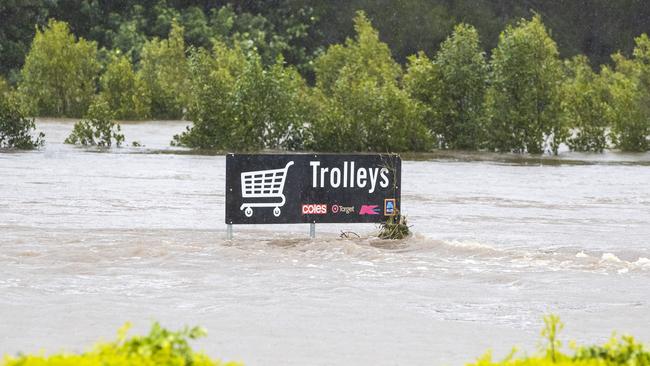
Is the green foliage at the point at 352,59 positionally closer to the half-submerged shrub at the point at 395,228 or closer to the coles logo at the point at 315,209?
the half-submerged shrub at the point at 395,228

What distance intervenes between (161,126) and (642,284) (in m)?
32.3

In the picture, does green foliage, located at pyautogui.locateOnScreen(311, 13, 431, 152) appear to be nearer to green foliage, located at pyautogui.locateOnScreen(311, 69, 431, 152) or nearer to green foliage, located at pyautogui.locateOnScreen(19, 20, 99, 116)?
green foliage, located at pyautogui.locateOnScreen(311, 69, 431, 152)

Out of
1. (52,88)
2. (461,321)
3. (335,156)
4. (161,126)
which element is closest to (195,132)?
(161,126)

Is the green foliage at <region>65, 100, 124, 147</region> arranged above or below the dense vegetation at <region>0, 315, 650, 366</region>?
above

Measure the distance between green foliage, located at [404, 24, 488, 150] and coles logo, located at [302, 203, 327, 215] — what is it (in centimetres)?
1860

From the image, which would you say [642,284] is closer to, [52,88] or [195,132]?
[195,132]

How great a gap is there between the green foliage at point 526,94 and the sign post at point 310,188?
57.6 ft

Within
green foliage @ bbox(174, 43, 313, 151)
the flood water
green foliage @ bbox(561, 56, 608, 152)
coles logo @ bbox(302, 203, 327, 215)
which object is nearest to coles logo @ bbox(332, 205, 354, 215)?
coles logo @ bbox(302, 203, 327, 215)

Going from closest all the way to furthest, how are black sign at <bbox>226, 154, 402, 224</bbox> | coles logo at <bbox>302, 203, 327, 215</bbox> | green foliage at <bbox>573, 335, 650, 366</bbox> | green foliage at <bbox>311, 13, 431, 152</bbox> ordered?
1. green foliage at <bbox>573, 335, 650, 366</bbox>
2. black sign at <bbox>226, 154, 402, 224</bbox>
3. coles logo at <bbox>302, 203, 327, 215</bbox>
4. green foliage at <bbox>311, 13, 431, 152</bbox>

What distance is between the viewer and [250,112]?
31.0m

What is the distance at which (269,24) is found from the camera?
69.7m

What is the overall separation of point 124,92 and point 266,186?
3056cm

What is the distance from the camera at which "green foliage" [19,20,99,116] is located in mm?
43375

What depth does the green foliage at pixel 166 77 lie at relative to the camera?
47.1m
